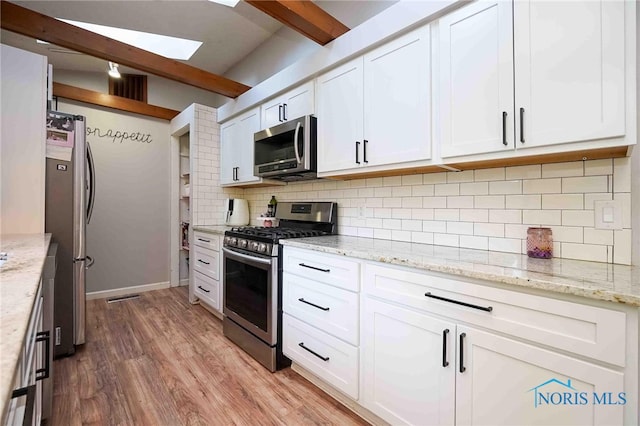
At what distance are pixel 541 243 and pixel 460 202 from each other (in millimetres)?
496

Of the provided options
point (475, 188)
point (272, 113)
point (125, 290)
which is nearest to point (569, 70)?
point (475, 188)

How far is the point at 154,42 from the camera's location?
11.7 ft

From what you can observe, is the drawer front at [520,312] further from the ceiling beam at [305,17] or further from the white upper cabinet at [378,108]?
the ceiling beam at [305,17]

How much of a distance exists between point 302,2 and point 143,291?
413 centimetres

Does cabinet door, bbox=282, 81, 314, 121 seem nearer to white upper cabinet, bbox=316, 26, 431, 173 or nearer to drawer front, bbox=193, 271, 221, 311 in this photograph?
white upper cabinet, bbox=316, 26, 431, 173

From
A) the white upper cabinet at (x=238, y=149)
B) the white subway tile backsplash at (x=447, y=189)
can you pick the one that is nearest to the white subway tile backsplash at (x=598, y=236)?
the white subway tile backsplash at (x=447, y=189)

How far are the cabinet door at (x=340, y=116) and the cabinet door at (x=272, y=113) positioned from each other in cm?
55

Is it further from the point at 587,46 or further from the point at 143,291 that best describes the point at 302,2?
the point at 143,291

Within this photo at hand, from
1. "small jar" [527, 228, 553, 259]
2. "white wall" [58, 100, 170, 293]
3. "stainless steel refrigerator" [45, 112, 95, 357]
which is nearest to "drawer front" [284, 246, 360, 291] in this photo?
"small jar" [527, 228, 553, 259]

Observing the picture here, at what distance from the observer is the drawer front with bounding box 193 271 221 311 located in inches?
125

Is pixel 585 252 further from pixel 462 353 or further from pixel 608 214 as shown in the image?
pixel 462 353

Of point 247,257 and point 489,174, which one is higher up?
point 489,174

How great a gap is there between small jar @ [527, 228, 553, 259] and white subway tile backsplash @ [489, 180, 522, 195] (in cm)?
24

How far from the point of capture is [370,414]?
5.48 ft
